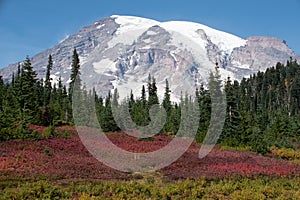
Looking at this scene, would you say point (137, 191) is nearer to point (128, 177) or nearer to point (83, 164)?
point (128, 177)

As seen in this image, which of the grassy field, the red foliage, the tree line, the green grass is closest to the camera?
the green grass

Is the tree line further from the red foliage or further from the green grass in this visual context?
the green grass

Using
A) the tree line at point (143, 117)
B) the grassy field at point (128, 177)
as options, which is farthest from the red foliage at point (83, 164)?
the tree line at point (143, 117)

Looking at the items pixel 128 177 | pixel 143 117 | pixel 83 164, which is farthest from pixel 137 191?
pixel 143 117

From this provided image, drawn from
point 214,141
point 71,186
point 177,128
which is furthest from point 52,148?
point 177,128

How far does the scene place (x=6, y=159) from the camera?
20719mm

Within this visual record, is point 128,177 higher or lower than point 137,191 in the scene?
higher

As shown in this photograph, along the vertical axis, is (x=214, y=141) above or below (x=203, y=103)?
below

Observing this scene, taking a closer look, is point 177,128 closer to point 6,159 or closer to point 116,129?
point 116,129

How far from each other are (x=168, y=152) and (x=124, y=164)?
22.2 ft

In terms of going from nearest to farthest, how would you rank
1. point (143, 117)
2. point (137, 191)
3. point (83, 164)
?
point (137, 191) < point (83, 164) < point (143, 117)

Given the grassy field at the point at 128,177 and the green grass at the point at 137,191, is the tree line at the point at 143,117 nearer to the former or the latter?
the grassy field at the point at 128,177

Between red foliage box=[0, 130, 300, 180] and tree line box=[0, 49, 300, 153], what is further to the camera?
tree line box=[0, 49, 300, 153]

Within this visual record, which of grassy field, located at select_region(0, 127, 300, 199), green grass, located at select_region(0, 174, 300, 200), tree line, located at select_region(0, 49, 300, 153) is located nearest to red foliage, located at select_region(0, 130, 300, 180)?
grassy field, located at select_region(0, 127, 300, 199)
